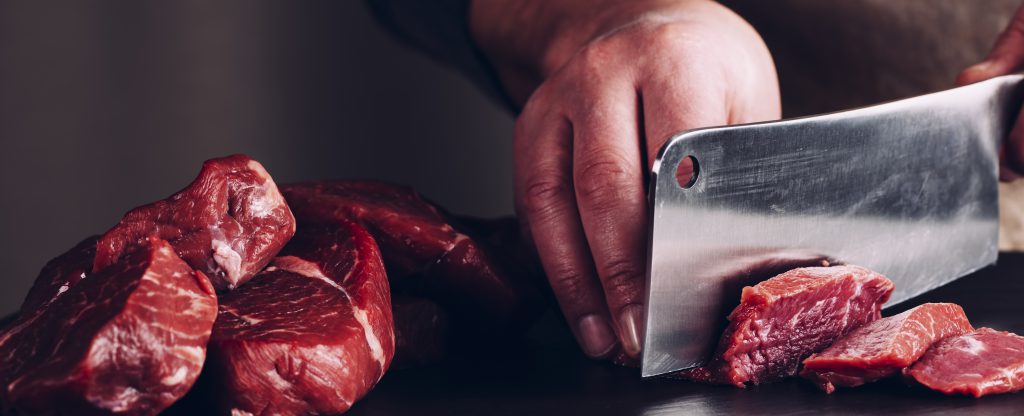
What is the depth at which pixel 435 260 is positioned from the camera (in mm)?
2570

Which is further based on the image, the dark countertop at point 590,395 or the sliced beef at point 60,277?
the sliced beef at point 60,277

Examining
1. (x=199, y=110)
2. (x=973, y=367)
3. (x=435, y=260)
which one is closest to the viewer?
(x=973, y=367)

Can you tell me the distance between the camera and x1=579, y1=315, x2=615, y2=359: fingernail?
96.0 inches

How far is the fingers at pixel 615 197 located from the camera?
7.75 feet

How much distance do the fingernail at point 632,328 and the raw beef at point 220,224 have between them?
767 mm

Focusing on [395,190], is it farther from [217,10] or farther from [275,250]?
[217,10]

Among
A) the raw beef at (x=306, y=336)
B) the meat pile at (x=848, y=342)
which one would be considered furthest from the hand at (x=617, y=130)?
the raw beef at (x=306, y=336)

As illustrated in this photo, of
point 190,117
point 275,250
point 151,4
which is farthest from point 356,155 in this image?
point 275,250

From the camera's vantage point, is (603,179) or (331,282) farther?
(603,179)

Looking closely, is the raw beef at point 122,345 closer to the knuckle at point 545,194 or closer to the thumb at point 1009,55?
the knuckle at point 545,194

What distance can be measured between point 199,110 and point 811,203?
5066 millimetres

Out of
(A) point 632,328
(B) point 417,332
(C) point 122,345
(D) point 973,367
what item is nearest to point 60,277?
(C) point 122,345

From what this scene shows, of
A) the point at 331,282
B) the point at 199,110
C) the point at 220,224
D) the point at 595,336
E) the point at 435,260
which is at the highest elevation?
Answer: the point at 220,224

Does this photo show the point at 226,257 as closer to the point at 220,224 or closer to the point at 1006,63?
the point at 220,224
